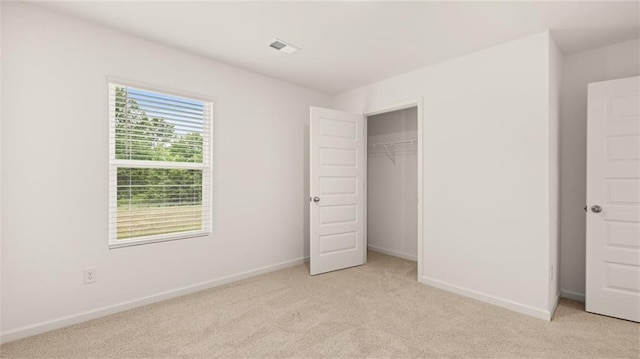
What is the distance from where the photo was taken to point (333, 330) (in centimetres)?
236

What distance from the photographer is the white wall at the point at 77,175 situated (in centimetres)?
222

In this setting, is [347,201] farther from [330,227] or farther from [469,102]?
[469,102]

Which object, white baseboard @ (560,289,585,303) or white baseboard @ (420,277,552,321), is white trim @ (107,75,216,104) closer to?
white baseboard @ (420,277,552,321)

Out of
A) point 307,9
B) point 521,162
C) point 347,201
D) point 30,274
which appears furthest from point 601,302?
point 30,274

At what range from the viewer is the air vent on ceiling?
9.29 ft

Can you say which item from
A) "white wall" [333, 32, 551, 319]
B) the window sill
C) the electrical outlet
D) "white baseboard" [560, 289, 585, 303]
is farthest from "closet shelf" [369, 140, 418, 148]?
the electrical outlet

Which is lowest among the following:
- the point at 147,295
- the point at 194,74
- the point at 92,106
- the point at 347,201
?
the point at 147,295

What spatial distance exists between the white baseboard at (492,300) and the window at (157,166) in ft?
8.16

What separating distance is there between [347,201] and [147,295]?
2383 mm

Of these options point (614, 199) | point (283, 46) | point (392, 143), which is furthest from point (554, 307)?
point (283, 46)

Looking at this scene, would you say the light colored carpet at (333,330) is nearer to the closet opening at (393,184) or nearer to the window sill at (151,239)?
the window sill at (151,239)

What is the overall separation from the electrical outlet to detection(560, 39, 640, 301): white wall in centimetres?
427

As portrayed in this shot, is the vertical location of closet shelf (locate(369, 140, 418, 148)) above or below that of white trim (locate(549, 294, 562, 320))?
above

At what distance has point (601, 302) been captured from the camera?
8.59 ft
